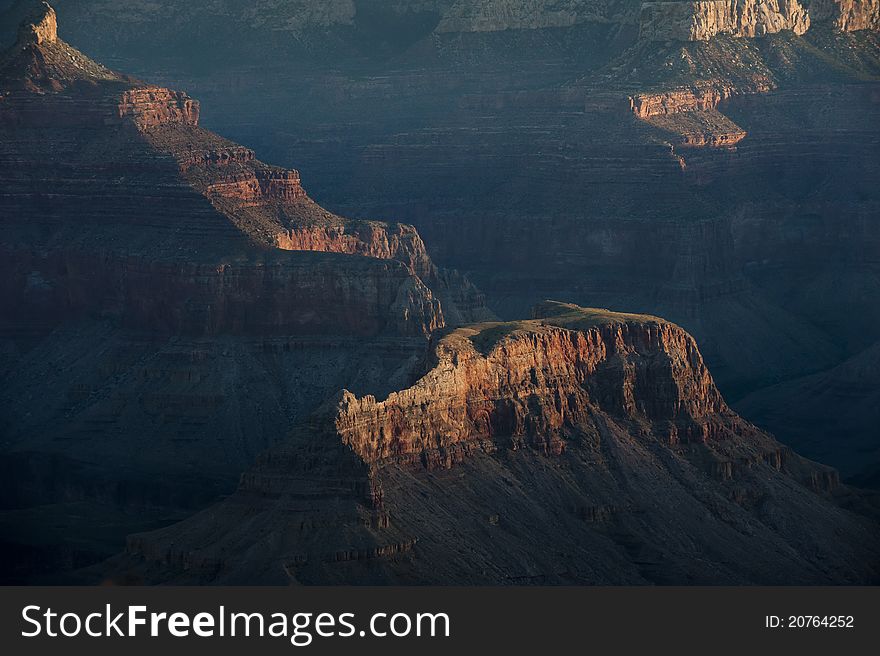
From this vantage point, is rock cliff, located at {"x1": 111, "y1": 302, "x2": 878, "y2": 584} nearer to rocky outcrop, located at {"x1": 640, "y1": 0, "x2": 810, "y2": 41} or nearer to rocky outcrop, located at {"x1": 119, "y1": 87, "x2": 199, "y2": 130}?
rocky outcrop, located at {"x1": 119, "y1": 87, "x2": 199, "y2": 130}

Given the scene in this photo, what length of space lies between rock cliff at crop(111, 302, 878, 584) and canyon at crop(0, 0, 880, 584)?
0.38 feet

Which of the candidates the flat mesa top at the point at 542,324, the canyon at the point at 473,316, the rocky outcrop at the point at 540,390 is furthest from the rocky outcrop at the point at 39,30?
the rocky outcrop at the point at 540,390

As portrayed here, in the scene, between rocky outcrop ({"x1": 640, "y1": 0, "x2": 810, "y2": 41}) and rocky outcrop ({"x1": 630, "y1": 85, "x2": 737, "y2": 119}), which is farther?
rocky outcrop ({"x1": 640, "y1": 0, "x2": 810, "y2": 41})

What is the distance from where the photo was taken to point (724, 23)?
181m

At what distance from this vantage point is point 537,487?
349ft

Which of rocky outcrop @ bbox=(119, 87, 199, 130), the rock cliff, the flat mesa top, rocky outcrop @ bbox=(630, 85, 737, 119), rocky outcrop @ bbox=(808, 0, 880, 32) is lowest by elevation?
the rock cliff

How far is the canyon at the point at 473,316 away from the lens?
10275cm

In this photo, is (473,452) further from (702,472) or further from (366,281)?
(366,281)

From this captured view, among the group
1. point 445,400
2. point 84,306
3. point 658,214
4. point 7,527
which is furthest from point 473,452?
point 658,214

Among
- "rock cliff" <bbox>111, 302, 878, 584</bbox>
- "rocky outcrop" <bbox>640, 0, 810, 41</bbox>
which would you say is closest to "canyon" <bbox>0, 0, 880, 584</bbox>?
"rock cliff" <bbox>111, 302, 878, 584</bbox>

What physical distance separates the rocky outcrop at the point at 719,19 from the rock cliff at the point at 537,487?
60.3m

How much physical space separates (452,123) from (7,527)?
75.0m

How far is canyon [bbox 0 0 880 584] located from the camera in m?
103

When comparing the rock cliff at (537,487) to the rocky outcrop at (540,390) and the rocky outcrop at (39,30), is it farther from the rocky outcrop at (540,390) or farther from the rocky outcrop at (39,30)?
the rocky outcrop at (39,30)
